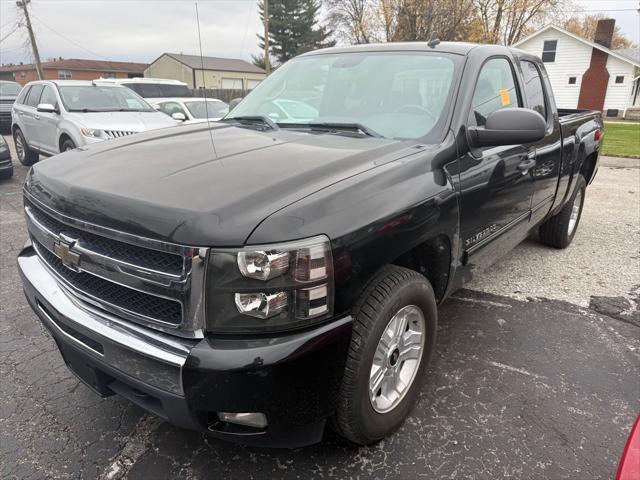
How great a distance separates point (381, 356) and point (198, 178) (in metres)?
1.13

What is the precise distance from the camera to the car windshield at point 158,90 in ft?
43.5

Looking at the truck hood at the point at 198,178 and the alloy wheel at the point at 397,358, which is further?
the alloy wheel at the point at 397,358

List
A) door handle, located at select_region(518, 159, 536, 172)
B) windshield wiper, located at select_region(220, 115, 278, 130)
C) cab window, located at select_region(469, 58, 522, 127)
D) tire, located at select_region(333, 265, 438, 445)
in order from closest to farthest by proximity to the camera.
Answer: tire, located at select_region(333, 265, 438, 445)
cab window, located at select_region(469, 58, 522, 127)
windshield wiper, located at select_region(220, 115, 278, 130)
door handle, located at select_region(518, 159, 536, 172)

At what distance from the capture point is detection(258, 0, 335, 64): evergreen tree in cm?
4234

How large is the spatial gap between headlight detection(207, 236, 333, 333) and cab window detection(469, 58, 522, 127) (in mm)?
1556

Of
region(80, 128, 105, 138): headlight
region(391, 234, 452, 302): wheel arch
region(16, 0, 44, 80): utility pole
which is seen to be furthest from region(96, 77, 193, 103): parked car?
region(16, 0, 44, 80): utility pole

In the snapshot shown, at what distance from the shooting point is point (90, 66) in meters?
60.1

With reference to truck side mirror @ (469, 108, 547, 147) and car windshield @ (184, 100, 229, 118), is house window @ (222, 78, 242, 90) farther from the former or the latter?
truck side mirror @ (469, 108, 547, 147)

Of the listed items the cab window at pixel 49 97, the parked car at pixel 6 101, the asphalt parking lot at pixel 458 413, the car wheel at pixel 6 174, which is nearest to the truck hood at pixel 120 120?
the cab window at pixel 49 97

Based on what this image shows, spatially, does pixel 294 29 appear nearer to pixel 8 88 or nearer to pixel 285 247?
pixel 8 88

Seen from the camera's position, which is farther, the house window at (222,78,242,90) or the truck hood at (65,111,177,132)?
the house window at (222,78,242,90)

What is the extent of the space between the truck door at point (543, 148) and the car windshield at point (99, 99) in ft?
23.3

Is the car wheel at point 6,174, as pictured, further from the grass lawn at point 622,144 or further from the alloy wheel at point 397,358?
the grass lawn at point 622,144

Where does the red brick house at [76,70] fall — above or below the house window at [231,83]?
above
